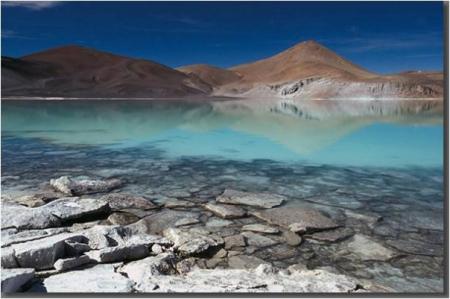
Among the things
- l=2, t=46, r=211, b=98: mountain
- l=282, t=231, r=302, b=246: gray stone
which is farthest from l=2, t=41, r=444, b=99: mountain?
l=282, t=231, r=302, b=246: gray stone

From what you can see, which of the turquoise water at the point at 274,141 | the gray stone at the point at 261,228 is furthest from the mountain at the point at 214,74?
the gray stone at the point at 261,228

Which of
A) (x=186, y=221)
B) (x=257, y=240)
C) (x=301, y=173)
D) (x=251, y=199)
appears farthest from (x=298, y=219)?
(x=301, y=173)

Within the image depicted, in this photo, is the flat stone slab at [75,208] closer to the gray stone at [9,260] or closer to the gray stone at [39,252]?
the gray stone at [39,252]

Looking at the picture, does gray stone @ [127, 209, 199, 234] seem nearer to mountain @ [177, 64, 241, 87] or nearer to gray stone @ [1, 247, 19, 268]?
gray stone @ [1, 247, 19, 268]

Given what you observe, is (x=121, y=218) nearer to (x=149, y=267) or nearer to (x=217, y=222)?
(x=217, y=222)

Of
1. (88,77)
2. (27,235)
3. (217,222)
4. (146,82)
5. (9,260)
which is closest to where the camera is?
(9,260)
